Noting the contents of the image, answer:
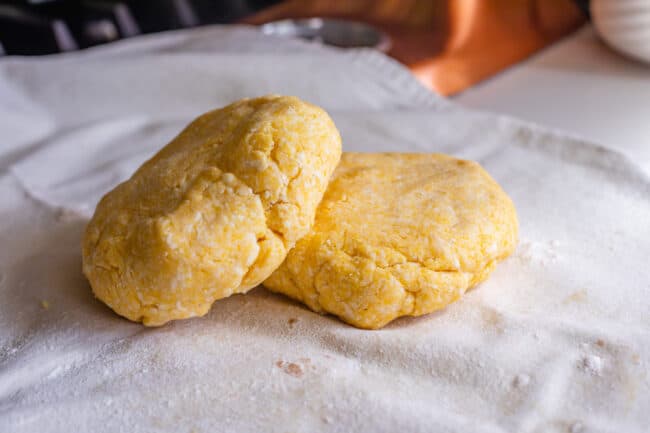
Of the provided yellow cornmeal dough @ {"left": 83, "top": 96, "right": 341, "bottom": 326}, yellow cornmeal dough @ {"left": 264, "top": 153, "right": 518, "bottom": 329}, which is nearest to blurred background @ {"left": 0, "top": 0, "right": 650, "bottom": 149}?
yellow cornmeal dough @ {"left": 264, "top": 153, "right": 518, "bottom": 329}

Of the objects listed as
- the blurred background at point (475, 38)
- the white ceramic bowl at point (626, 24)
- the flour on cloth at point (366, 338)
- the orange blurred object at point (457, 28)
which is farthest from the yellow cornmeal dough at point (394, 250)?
the white ceramic bowl at point (626, 24)

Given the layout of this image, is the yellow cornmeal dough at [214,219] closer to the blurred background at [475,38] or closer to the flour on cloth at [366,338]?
the flour on cloth at [366,338]

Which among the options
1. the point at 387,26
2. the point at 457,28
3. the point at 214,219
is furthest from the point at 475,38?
the point at 214,219

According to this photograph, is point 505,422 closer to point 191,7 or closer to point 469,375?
point 469,375

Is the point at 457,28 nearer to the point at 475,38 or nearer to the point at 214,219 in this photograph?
the point at 475,38

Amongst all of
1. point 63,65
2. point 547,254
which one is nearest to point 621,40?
point 547,254
